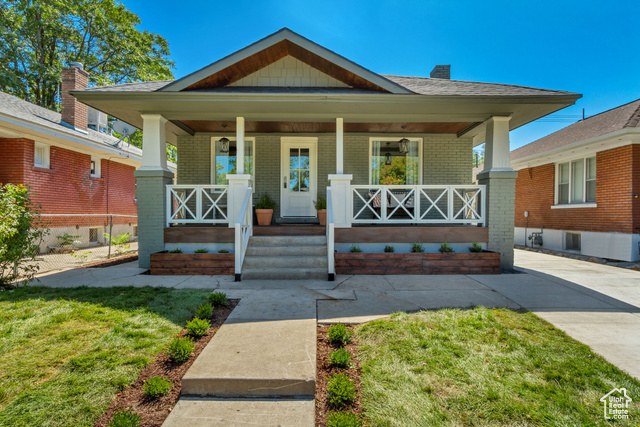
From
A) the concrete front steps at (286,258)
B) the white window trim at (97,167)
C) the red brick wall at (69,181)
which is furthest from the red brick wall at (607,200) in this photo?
the white window trim at (97,167)

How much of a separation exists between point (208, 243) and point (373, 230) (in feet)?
10.7

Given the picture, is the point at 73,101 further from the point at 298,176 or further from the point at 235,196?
the point at 235,196

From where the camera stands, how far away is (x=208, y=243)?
6203 millimetres

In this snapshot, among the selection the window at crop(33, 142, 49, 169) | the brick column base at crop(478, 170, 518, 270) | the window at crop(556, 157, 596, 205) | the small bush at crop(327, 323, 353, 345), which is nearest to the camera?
the small bush at crop(327, 323, 353, 345)

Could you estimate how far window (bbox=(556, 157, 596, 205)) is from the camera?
29.0ft

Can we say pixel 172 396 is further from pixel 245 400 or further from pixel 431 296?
pixel 431 296

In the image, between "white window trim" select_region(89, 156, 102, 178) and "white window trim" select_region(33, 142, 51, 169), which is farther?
"white window trim" select_region(89, 156, 102, 178)

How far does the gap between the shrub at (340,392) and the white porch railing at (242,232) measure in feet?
11.1

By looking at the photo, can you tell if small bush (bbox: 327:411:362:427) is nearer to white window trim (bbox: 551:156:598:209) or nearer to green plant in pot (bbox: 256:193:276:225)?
green plant in pot (bbox: 256:193:276:225)

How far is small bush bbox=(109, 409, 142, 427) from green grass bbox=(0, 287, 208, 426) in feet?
0.49

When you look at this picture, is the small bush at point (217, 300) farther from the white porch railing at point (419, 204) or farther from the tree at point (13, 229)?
the white porch railing at point (419, 204)

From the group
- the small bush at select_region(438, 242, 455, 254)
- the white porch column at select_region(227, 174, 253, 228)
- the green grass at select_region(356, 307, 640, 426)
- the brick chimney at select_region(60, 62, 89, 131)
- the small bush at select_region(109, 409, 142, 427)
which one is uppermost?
the brick chimney at select_region(60, 62, 89, 131)

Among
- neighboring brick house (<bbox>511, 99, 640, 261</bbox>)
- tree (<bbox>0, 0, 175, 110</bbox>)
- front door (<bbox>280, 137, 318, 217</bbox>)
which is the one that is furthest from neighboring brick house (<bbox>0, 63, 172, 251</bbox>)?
neighboring brick house (<bbox>511, 99, 640, 261</bbox>)

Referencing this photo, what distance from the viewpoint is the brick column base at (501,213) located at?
6.24 m
